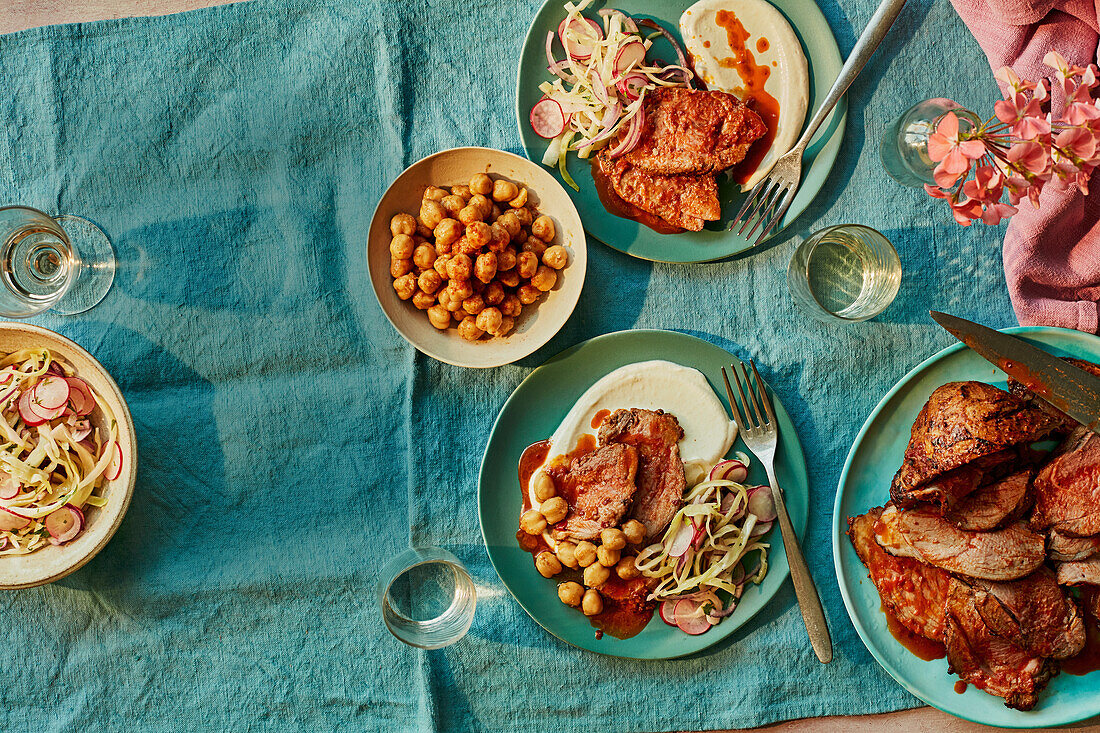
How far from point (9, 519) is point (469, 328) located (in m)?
1.55

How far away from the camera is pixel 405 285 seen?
2398 mm

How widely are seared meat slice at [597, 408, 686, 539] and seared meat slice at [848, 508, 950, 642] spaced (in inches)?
25.5

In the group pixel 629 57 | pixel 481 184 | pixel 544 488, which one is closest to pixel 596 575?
pixel 544 488

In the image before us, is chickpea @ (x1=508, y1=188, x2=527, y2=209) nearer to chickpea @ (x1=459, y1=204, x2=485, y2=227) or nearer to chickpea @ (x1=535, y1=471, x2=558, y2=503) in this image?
chickpea @ (x1=459, y1=204, x2=485, y2=227)

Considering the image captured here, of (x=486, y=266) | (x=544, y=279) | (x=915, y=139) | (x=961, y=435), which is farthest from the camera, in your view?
(x=915, y=139)

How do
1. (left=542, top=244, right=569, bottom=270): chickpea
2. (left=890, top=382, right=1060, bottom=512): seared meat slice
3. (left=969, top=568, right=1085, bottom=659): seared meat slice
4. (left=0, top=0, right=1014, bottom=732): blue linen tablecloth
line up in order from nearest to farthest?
(left=890, top=382, right=1060, bottom=512): seared meat slice, (left=969, top=568, right=1085, bottom=659): seared meat slice, (left=542, top=244, right=569, bottom=270): chickpea, (left=0, top=0, right=1014, bottom=732): blue linen tablecloth

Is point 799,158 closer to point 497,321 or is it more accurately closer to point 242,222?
point 497,321

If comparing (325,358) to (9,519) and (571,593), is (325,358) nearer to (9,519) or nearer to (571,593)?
(9,519)

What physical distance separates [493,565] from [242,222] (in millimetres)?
1502

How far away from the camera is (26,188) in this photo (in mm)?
2574

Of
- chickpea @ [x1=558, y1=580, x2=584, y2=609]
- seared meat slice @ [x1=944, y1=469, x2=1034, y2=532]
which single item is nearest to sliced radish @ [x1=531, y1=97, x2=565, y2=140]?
chickpea @ [x1=558, y1=580, x2=584, y2=609]

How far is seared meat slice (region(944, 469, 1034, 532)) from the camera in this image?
2.33 m

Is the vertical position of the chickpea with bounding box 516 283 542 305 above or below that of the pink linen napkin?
below

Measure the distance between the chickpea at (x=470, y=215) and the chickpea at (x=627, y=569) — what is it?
122cm
